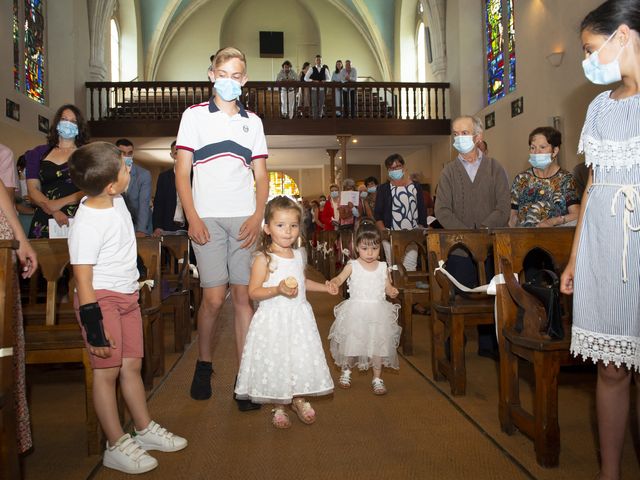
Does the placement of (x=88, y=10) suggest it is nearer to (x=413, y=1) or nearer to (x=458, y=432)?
(x=413, y=1)

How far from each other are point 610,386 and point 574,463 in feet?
1.84

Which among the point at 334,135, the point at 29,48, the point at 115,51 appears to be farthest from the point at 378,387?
the point at 115,51

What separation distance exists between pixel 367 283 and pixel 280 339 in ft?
3.27

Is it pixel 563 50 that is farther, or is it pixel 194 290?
pixel 563 50

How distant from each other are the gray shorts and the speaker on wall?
21352 mm

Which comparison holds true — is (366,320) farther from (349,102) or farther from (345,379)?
(349,102)

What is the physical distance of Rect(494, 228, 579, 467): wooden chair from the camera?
2.42 m

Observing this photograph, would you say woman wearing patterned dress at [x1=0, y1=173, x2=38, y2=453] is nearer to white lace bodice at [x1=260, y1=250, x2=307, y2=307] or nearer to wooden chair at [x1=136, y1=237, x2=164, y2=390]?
wooden chair at [x1=136, y1=237, x2=164, y2=390]

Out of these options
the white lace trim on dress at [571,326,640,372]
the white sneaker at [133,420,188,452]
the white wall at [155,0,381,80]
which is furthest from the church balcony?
the white lace trim on dress at [571,326,640,372]

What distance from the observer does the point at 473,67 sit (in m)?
14.0

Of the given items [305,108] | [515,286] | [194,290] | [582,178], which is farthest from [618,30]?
[305,108]

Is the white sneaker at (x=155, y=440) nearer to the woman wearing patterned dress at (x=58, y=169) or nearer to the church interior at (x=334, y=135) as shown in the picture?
the church interior at (x=334, y=135)

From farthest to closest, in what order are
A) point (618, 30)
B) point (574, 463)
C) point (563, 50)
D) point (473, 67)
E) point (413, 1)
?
1. point (413, 1)
2. point (473, 67)
3. point (563, 50)
4. point (574, 463)
5. point (618, 30)

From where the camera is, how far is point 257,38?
23594 millimetres
